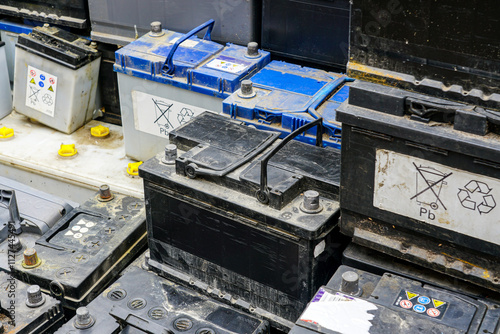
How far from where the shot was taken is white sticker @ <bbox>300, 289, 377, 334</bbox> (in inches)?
88.0

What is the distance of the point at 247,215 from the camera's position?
2.60 meters

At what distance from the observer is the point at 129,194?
3789mm

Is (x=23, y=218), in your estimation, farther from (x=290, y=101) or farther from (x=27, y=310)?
(x=290, y=101)

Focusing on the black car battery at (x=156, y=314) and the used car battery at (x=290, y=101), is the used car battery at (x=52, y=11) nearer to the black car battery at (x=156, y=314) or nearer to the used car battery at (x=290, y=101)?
the used car battery at (x=290, y=101)

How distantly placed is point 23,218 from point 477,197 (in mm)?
2063

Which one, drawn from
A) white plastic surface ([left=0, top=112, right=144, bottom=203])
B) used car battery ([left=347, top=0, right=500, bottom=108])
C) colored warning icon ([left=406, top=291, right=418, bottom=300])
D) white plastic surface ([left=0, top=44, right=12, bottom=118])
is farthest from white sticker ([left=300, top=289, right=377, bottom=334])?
white plastic surface ([left=0, top=44, right=12, bottom=118])

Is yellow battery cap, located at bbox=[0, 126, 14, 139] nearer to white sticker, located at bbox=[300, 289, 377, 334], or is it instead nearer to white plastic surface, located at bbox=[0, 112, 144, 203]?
white plastic surface, located at bbox=[0, 112, 144, 203]

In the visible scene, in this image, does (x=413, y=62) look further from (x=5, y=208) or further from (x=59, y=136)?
(x=59, y=136)

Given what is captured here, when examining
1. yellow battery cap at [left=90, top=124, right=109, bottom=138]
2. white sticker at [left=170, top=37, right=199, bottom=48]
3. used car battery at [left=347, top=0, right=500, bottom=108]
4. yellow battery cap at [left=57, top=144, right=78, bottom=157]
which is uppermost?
used car battery at [left=347, top=0, right=500, bottom=108]

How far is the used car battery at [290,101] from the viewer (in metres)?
3.01

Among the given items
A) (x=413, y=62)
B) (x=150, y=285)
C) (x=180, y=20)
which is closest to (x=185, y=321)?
(x=150, y=285)

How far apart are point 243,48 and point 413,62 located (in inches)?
60.0

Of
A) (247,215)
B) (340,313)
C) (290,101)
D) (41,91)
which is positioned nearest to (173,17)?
(41,91)

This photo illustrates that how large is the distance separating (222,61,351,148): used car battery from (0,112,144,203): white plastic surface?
35.8 inches
